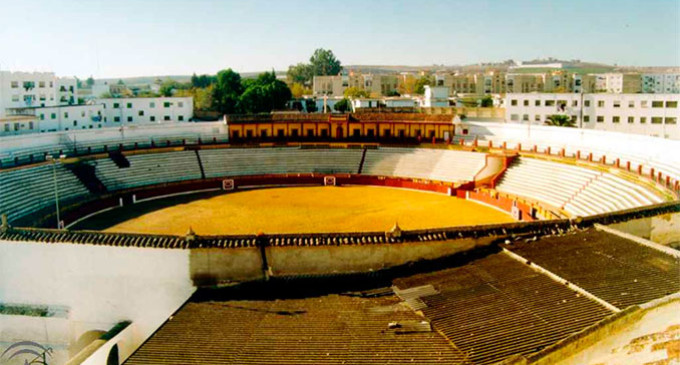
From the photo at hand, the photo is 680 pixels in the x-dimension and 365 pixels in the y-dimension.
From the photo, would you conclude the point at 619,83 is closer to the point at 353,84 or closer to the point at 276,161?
the point at 353,84

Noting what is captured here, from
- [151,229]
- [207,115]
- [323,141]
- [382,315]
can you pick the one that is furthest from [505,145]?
[207,115]

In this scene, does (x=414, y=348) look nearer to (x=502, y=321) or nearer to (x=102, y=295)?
(x=502, y=321)

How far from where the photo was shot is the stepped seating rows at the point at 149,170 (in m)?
42.8

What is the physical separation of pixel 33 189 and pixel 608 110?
49785mm

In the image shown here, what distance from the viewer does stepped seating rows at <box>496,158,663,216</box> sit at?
3200 cm

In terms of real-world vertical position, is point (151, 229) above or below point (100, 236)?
below

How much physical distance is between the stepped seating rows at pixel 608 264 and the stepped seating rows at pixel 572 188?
36.7 ft

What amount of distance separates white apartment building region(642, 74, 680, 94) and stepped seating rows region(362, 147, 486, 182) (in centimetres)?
7806

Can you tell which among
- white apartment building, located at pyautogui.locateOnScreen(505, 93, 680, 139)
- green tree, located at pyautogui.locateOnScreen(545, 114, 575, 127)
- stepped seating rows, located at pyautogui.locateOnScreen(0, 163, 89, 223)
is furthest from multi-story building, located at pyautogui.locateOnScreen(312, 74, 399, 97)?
stepped seating rows, located at pyautogui.locateOnScreen(0, 163, 89, 223)

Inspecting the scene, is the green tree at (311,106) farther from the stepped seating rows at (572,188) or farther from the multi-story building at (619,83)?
the multi-story building at (619,83)

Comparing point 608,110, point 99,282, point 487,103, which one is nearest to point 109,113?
point 487,103

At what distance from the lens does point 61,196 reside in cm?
3734

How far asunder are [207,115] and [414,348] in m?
67.5

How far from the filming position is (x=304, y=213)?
37062 millimetres
